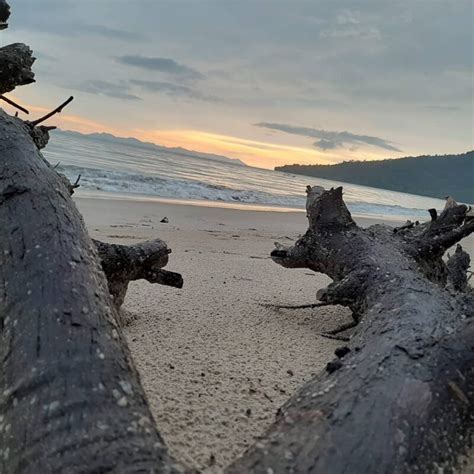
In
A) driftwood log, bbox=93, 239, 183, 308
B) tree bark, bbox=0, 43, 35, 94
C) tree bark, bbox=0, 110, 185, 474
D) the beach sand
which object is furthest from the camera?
driftwood log, bbox=93, 239, 183, 308

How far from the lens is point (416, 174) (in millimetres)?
100438

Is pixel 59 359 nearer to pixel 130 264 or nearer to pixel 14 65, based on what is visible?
pixel 130 264

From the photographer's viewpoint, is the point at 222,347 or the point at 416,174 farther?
the point at 416,174

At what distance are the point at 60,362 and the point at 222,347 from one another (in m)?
1.40

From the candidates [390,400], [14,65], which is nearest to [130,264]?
[14,65]

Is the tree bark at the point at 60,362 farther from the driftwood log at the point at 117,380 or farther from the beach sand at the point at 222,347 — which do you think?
the beach sand at the point at 222,347

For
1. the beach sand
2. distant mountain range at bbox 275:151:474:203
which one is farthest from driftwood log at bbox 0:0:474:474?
distant mountain range at bbox 275:151:474:203

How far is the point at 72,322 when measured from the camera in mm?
1239

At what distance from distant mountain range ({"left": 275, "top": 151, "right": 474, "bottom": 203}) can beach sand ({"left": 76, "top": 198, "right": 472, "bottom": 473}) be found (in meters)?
84.9

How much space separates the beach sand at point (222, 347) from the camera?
1.67m

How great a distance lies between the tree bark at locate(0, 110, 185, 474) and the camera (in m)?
1.01

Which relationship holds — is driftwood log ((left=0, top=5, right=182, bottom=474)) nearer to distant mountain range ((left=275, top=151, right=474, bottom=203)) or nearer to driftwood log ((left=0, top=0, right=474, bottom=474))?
driftwood log ((left=0, top=0, right=474, bottom=474))

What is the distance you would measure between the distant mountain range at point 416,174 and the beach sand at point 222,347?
84865 mm

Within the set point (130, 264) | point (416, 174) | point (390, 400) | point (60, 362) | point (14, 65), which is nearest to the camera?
point (60, 362)
